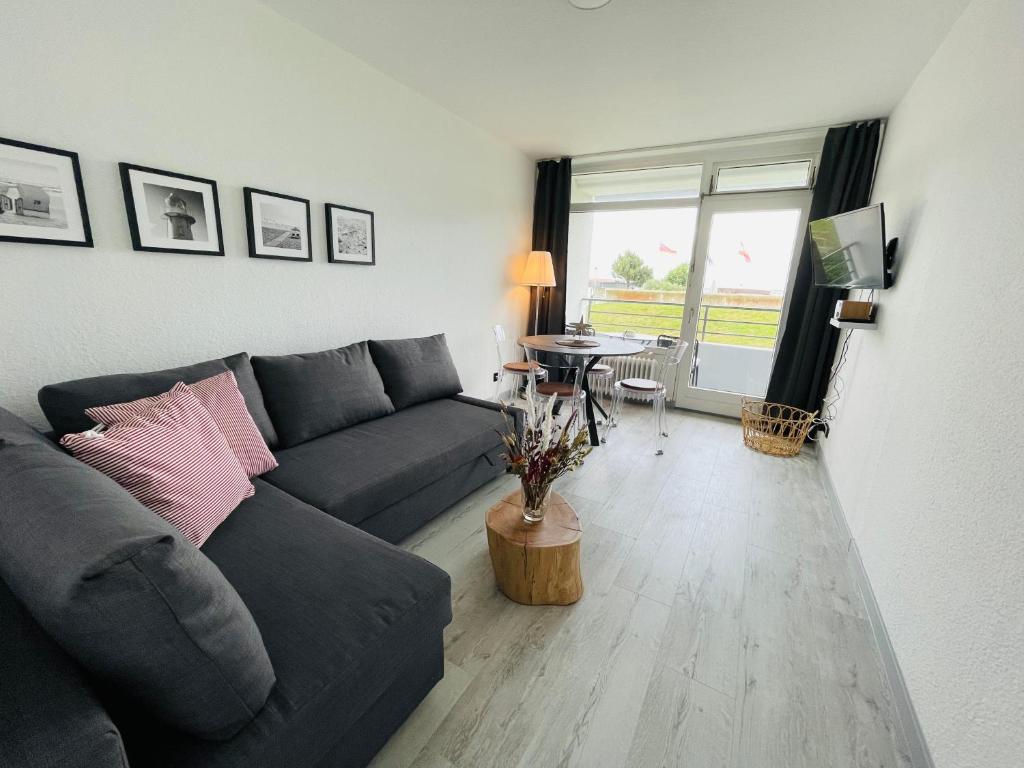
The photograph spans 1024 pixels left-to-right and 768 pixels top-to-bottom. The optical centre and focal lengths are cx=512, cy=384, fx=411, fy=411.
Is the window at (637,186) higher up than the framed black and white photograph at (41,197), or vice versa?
the window at (637,186)

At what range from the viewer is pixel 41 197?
154 centimetres

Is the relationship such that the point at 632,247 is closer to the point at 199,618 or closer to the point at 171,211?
the point at 171,211

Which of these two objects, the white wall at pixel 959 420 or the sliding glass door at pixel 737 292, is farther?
the sliding glass door at pixel 737 292

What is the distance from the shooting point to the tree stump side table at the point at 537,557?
5.26 ft

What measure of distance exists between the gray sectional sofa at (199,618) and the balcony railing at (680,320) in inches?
138

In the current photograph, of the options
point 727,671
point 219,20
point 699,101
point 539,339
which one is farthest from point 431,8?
point 727,671

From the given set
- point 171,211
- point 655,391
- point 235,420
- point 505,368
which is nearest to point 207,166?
point 171,211

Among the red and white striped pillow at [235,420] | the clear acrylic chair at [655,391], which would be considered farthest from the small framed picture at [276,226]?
the clear acrylic chair at [655,391]

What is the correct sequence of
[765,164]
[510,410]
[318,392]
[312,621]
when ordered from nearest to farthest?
[312,621]
[318,392]
[510,410]
[765,164]

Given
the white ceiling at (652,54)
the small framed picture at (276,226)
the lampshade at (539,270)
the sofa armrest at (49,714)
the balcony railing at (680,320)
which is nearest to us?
the sofa armrest at (49,714)

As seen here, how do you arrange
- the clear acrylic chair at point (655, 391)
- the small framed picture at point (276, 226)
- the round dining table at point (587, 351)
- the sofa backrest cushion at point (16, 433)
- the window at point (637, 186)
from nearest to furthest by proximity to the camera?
the sofa backrest cushion at point (16, 433) < the small framed picture at point (276, 226) < the round dining table at point (587, 351) < the clear acrylic chair at point (655, 391) < the window at point (637, 186)

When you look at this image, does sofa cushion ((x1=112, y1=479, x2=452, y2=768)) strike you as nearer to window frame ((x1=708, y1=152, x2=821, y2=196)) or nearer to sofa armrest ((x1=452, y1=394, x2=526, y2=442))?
sofa armrest ((x1=452, y1=394, x2=526, y2=442))

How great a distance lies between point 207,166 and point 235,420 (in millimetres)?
1271

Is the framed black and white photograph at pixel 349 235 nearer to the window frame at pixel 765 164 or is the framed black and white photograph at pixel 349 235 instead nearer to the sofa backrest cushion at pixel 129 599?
A: the sofa backrest cushion at pixel 129 599
